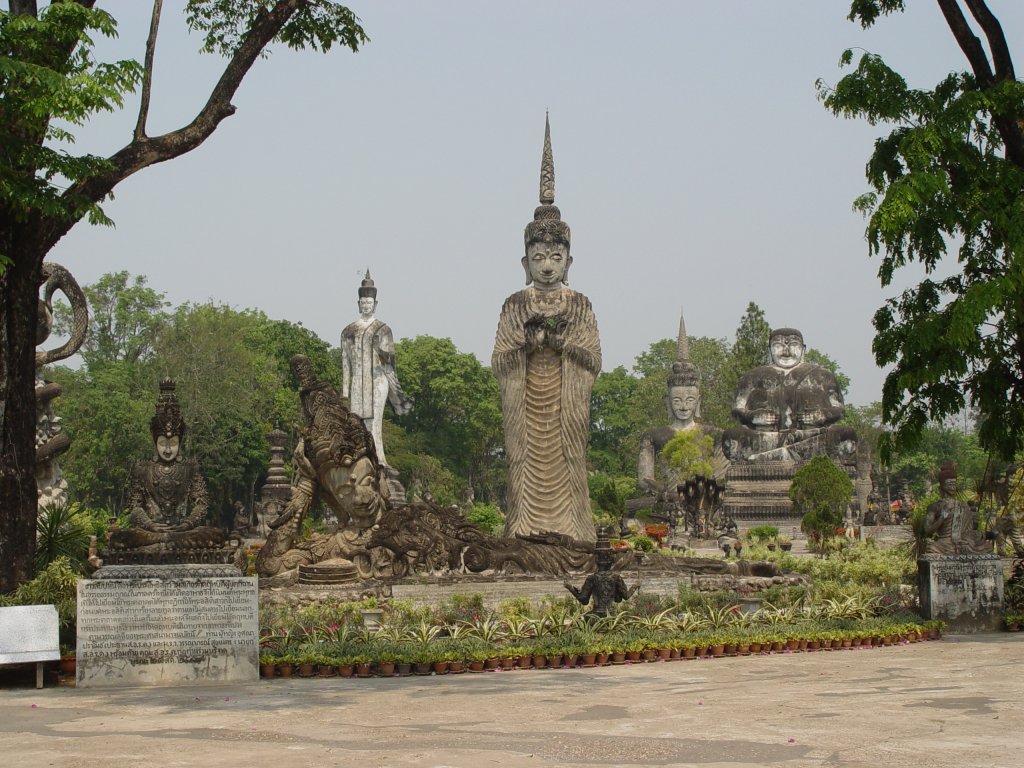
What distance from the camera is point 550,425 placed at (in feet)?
70.4

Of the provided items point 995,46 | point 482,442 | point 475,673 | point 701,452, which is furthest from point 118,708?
point 482,442

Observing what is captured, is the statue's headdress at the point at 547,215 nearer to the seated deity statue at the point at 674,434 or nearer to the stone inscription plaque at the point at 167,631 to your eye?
the stone inscription plaque at the point at 167,631

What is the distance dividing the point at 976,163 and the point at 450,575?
748 centimetres

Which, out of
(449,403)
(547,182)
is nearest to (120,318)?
(449,403)

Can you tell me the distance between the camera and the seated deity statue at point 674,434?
52469 mm

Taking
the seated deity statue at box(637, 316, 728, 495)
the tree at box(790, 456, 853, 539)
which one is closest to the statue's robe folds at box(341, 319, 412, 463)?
the tree at box(790, 456, 853, 539)

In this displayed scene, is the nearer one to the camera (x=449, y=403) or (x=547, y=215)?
(x=547, y=215)

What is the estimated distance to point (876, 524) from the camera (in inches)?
1650

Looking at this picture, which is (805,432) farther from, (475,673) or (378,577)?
(475,673)

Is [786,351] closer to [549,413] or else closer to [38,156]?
[549,413]

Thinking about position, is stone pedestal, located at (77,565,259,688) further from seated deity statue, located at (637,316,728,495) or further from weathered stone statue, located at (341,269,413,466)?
seated deity statue, located at (637,316,728,495)

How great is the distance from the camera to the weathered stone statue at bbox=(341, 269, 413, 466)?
3947cm

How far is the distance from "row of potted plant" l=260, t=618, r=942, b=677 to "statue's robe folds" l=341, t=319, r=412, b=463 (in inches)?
1024

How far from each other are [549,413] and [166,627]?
1065 cm
